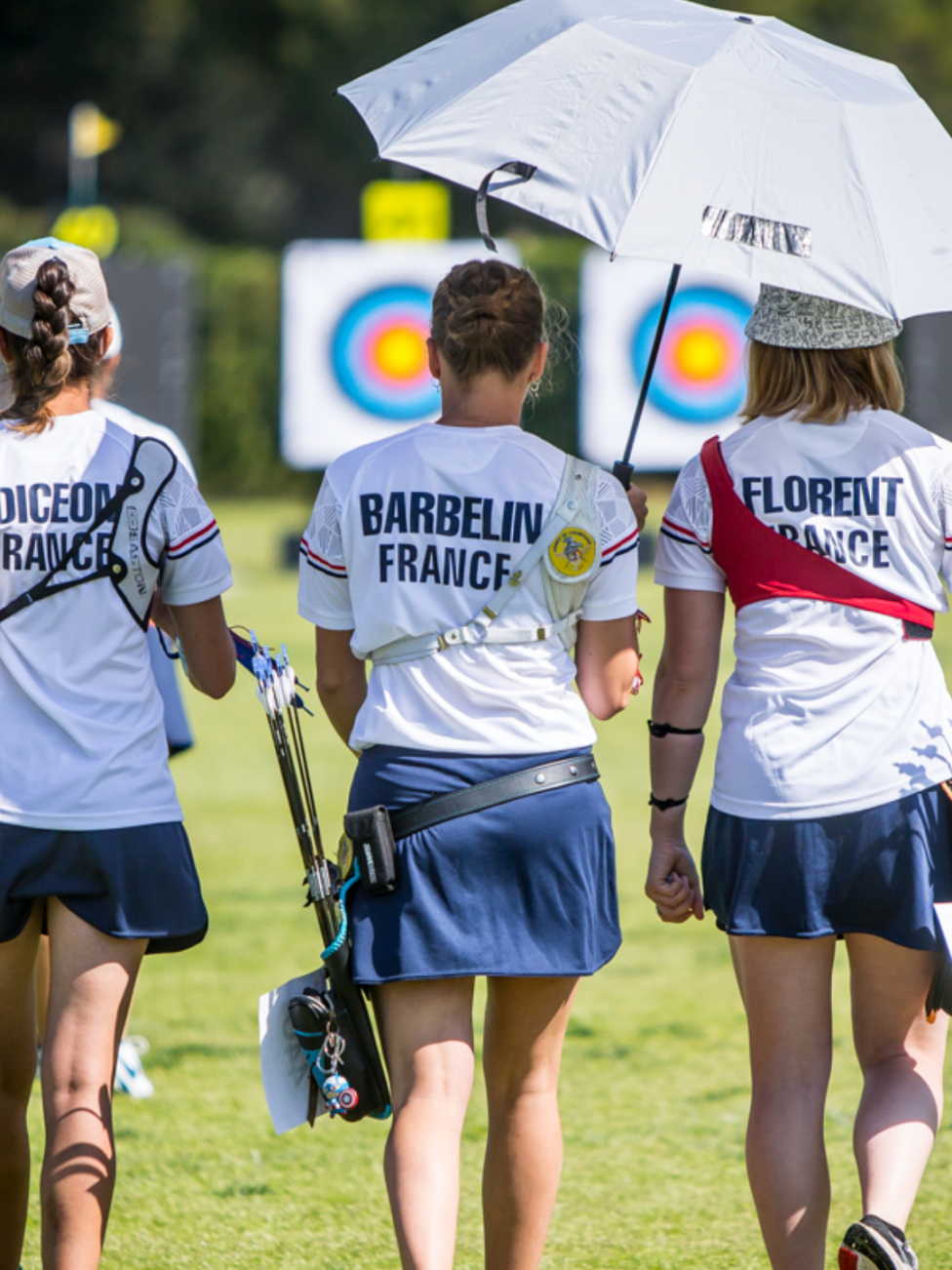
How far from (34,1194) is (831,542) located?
Answer: 5.93 feet

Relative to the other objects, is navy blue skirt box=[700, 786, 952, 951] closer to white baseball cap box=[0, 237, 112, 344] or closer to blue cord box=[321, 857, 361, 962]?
blue cord box=[321, 857, 361, 962]

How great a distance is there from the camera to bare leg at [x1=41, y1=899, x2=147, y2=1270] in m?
2.02

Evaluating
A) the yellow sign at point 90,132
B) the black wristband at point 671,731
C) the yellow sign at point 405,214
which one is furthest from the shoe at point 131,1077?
the yellow sign at point 90,132

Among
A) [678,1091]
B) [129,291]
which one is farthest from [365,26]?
[678,1091]

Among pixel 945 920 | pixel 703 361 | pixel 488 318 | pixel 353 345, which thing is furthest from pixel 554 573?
pixel 703 361

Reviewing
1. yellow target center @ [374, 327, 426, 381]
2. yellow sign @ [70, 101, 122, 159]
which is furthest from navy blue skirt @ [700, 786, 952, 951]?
yellow sign @ [70, 101, 122, 159]

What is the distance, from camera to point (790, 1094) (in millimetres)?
2111

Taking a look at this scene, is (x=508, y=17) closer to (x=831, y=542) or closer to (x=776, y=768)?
(x=831, y=542)

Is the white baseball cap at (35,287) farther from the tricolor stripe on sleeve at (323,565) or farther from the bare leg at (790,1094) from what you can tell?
the bare leg at (790,1094)

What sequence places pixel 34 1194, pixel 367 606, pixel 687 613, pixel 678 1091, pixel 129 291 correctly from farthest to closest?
pixel 129 291, pixel 678 1091, pixel 34 1194, pixel 687 613, pixel 367 606

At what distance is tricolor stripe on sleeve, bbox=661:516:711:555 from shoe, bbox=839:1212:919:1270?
33.5 inches

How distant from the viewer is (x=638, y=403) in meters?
2.38

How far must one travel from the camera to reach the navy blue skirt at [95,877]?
2025mm

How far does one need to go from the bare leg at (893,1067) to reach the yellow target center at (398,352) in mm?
11073
